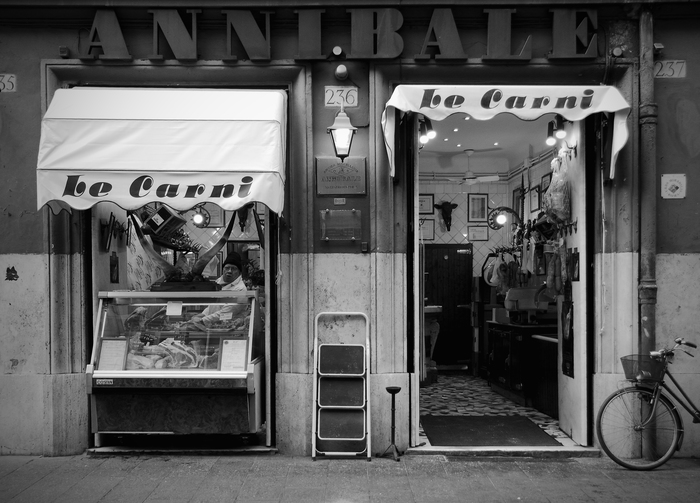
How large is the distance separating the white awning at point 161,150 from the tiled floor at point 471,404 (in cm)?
349

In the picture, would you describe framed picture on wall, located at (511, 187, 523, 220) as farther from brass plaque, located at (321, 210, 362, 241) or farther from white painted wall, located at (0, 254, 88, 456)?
white painted wall, located at (0, 254, 88, 456)

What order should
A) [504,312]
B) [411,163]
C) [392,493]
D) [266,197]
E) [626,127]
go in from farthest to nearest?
[504,312] → [411,163] → [626,127] → [266,197] → [392,493]

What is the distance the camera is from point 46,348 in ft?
20.6

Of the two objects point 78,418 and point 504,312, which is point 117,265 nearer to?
point 78,418

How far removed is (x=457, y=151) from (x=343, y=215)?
6.33 m

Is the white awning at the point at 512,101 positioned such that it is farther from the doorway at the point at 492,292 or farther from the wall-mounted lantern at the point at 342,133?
the doorway at the point at 492,292

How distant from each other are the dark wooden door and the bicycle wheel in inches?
243

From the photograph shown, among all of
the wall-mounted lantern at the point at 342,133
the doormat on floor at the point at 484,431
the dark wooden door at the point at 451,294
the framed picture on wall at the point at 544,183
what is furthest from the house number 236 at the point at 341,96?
the dark wooden door at the point at 451,294

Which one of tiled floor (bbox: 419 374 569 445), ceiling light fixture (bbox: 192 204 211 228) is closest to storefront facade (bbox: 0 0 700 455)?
tiled floor (bbox: 419 374 569 445)

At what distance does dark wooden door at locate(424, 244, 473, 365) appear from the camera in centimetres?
1237

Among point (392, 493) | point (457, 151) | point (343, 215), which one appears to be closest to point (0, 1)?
point (343, 215)

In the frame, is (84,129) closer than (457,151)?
Yes

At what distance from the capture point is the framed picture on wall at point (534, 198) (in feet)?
38.2

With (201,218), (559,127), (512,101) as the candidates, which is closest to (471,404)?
(559,127)
